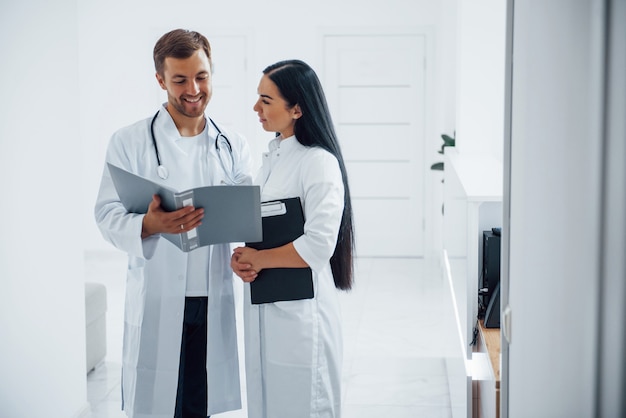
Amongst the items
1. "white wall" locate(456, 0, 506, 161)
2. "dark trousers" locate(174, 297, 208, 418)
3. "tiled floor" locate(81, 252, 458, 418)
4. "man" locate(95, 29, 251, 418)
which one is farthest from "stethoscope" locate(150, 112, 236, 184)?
"white wall" locate(456, 0, 506, 161)

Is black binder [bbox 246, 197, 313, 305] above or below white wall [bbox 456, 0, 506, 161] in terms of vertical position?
below

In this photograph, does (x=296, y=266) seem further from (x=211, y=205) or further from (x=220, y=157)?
(x=220, y=157)

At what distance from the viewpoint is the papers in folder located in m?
2.13

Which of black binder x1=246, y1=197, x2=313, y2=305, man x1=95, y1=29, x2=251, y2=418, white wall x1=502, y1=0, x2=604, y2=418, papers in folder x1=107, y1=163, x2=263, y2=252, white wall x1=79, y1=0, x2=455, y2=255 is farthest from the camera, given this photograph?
white wall x1=79, y1=0, x2=455, y2=255

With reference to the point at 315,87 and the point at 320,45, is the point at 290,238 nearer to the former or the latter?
the point at 315,87

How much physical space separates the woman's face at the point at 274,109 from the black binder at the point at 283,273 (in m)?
0.24

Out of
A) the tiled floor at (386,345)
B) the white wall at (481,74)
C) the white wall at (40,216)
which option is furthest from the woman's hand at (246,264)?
the white wall at (481,74)

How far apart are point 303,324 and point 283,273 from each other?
0.53ft

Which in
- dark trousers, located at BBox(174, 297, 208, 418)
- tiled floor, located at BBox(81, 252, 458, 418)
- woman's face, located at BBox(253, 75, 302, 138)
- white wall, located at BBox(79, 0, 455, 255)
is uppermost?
white wall, located at BBox(79, 0, 455, 255)

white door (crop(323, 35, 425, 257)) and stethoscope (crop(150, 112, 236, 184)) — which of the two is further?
white door (crop(323, 35, 425, 257))

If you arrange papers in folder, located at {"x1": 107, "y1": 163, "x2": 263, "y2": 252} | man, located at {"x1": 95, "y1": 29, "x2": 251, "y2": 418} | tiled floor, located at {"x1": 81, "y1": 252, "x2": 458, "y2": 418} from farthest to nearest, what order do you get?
tiled floor, located at {"x1": 81, "y1": 252, "x2": 458, "y2": 418}
man, located at {"x1": 95, "y1": 29, "x2": 251, "y2": 418}
papers in folder, located at {"x1": 107, "y1": 163, "x2": 263, "y2": 252}

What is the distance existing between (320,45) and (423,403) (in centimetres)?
454

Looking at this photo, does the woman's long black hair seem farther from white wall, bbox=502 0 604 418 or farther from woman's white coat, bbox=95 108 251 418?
white wall, bbox=502 0 604 418

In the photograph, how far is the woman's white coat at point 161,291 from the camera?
243cm
